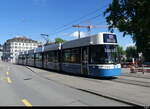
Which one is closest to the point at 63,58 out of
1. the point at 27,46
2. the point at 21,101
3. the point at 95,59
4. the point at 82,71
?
the point at 82,71

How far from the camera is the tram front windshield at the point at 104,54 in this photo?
1717 cm

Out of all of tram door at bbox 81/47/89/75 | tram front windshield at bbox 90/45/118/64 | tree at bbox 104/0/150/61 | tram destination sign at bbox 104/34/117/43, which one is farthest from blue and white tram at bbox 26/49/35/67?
tram destination sign at bbox 104/34/117/43

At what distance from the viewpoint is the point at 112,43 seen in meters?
17.8

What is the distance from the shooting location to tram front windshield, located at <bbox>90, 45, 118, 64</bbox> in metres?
17.2

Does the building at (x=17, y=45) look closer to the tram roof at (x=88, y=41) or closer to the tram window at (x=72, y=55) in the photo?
the tram window at (x=72, y=55)

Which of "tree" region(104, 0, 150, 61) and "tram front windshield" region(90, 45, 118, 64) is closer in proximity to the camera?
"tram front windshield" region(90, 45, 118, 64)

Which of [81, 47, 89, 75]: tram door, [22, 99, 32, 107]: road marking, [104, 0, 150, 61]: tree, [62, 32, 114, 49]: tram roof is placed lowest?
[22, 99, 32, 107]: road marking

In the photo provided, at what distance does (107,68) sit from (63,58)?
323 inches

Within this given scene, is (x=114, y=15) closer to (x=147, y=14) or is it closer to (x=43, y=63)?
(x=147, y=14)

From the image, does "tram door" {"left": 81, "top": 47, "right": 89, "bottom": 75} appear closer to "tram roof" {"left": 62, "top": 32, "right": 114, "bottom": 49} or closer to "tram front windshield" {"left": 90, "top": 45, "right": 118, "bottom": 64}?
→ "tram roof" {"left": 62, "top": 32, "right": 114, "bottom": 49}

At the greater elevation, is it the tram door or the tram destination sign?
the tram destination sign

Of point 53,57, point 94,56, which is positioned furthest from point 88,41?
point 53,57

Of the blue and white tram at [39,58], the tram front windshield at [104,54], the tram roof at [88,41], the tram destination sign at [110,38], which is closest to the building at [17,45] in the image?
the blue and white tram at [39,58]

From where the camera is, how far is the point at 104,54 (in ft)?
56.2
